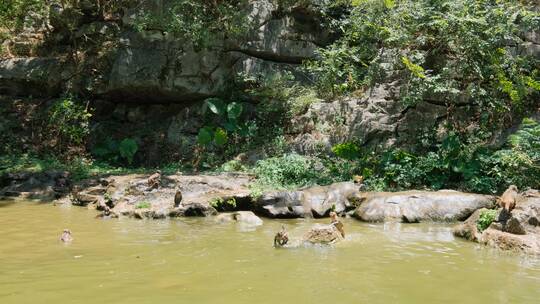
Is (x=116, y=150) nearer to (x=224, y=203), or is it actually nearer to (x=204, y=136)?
(x=204, y=136)

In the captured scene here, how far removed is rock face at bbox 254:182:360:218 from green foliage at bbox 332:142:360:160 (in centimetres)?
294

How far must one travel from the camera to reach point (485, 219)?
9172mm

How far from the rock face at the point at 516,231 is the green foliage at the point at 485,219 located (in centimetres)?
7

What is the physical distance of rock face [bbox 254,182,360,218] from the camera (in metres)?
11.3

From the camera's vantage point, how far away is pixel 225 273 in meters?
6.30

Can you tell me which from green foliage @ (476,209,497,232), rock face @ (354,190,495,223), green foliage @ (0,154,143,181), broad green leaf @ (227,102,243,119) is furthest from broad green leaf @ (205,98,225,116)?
green foliage @ (476,209,497,232)

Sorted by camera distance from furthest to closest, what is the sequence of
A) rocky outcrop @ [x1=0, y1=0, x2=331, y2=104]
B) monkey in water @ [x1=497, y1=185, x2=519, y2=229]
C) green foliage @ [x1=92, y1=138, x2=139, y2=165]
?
rocky outcrop @ [x1=0, y1=0, x2=331, y2=104], green foliage @ [x1=92, y1=138, x2=139, y2=165], monkey in water @ [x1=497, y1=185, x2=519, y2=229]

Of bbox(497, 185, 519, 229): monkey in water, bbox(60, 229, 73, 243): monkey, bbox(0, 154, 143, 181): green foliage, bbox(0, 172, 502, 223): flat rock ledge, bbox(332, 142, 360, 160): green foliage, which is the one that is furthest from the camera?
bbox(332, 142, 360, 160): green foliage

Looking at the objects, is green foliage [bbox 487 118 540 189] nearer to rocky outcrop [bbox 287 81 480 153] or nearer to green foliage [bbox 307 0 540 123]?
green foliage [bbox 307 0 540 123]

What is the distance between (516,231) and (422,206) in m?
2.56

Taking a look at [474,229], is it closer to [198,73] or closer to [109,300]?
[109,300]

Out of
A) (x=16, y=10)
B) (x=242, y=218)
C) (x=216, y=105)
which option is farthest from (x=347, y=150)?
(x=16, y=10)

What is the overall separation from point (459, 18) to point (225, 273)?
1067 cm

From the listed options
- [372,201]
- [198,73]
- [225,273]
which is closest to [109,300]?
[225,273]
